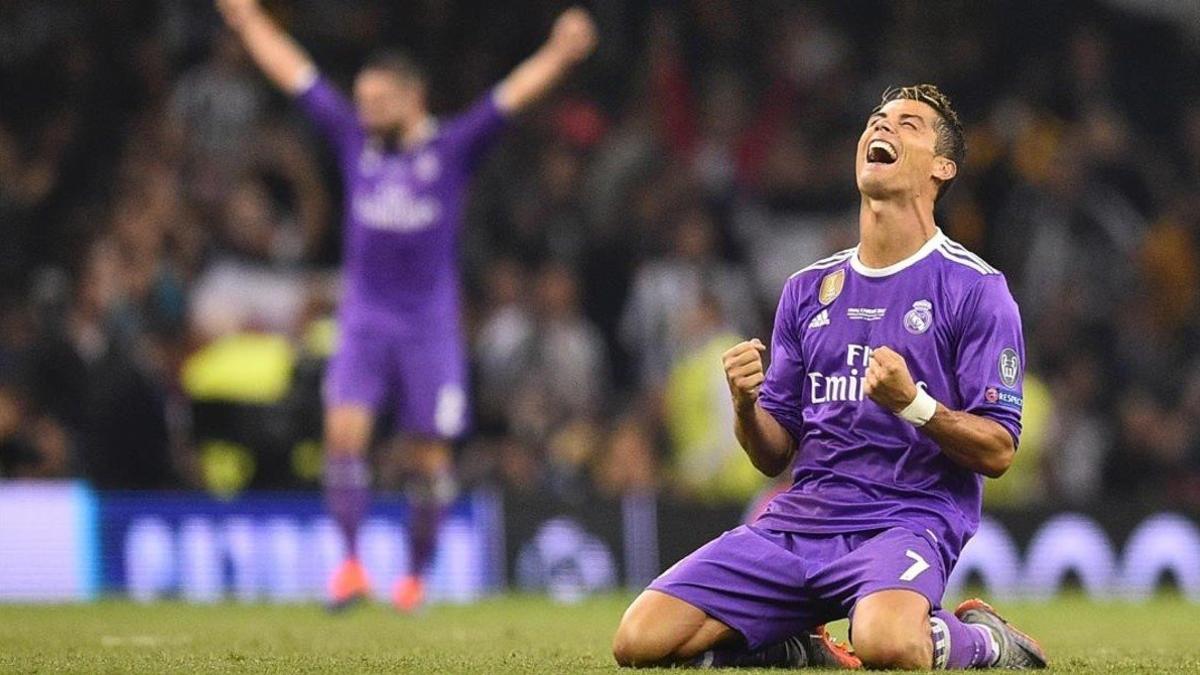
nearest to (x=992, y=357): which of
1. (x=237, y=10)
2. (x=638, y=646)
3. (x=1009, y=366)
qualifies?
(x=1009, y=366)

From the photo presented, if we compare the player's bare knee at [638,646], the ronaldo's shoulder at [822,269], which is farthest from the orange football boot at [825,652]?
the ronaldo's shoulder at [822,269]

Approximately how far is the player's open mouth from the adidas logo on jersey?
49cm

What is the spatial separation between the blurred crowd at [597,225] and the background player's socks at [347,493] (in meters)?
2.49

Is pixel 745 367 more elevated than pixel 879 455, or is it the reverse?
pixel 745 367

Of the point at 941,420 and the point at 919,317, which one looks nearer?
the point at 941,420

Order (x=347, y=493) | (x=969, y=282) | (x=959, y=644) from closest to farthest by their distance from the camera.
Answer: (x=959, y=644) → (x=969, y=282) → (x=347, y=493)

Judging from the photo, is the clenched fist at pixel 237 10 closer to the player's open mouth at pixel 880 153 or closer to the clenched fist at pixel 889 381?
the player's open mouth at pixel 880 153

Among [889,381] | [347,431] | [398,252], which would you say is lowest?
[889,381]

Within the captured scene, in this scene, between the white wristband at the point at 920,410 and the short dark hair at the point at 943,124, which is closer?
the white wristband at the point at 920,410

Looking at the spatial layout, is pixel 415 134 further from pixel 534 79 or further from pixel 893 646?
pixel 893 646

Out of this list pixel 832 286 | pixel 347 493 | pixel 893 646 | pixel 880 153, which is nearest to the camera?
pixel 893 646

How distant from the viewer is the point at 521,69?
10.9m

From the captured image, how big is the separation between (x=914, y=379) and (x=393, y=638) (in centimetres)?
275

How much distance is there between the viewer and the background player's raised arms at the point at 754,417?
6.17 meters
